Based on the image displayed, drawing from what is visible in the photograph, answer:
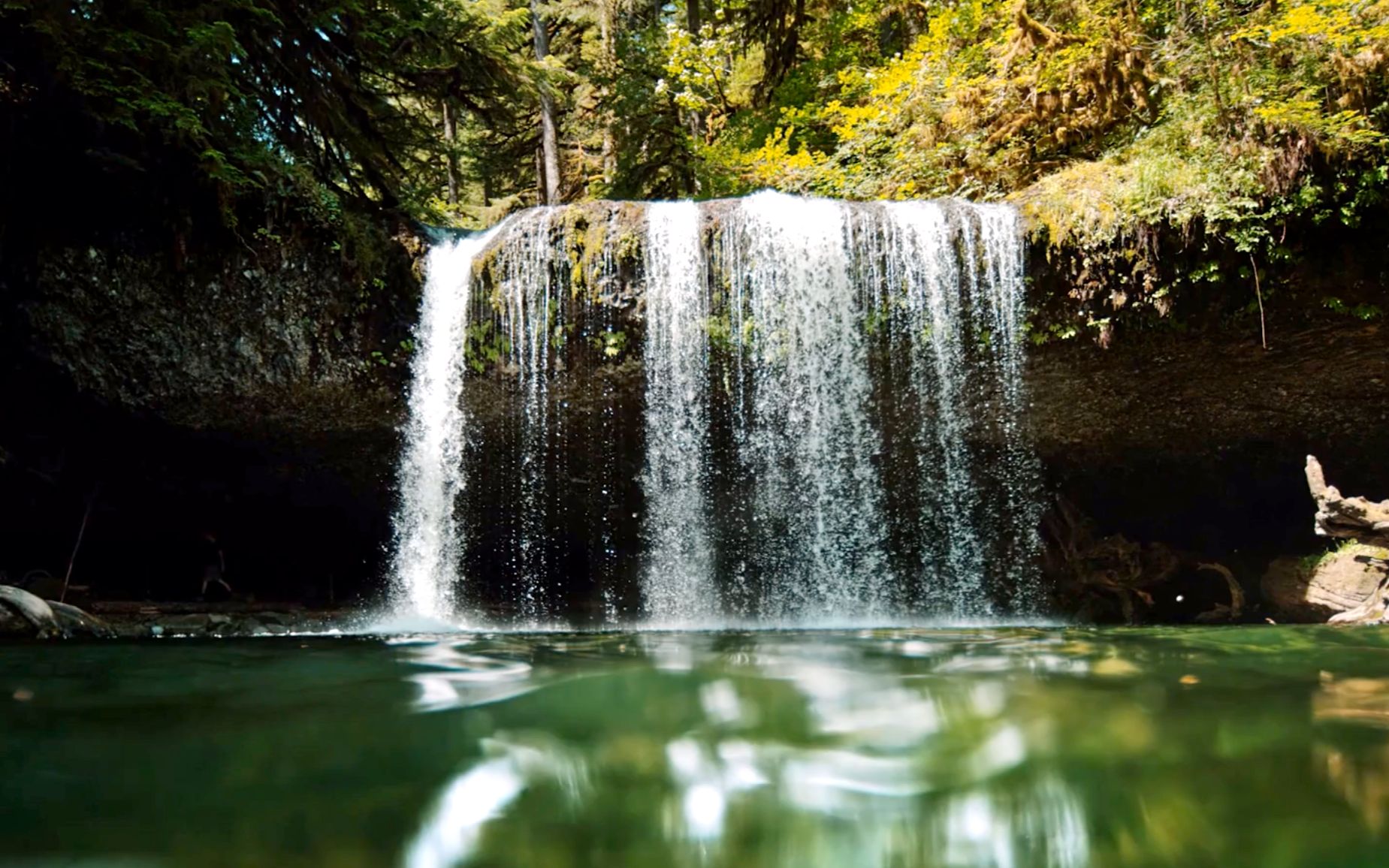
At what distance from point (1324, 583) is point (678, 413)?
7374 mm

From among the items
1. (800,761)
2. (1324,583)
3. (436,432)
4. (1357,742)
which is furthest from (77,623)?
(1324,583)

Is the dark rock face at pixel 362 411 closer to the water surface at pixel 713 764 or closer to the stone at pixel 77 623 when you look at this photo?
the stone at pixel 77 623

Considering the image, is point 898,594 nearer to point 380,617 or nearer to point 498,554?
point 498,554

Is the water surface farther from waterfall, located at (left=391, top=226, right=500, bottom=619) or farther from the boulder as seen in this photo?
waterfall, located at (left=391, top=226, right=500, bottom=619)

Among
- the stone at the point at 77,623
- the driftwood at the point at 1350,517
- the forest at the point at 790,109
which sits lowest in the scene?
the stone at the point at 77,623

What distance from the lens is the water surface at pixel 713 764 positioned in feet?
5.46

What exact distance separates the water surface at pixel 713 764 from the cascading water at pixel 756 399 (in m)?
5.62

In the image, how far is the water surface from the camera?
5.46 feet

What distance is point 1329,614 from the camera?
880 centimetres

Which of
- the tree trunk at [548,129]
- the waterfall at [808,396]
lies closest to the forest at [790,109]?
the tree trunk at [548,129]

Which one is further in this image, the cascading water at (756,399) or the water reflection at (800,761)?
the cascading water at (756,399)

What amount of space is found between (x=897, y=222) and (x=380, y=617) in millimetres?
7408

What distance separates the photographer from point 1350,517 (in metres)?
7.25

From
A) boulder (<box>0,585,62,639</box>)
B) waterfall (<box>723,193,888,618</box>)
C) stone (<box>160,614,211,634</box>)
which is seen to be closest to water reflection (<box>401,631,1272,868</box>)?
boulder (<box>0,585,62,639</box>)
